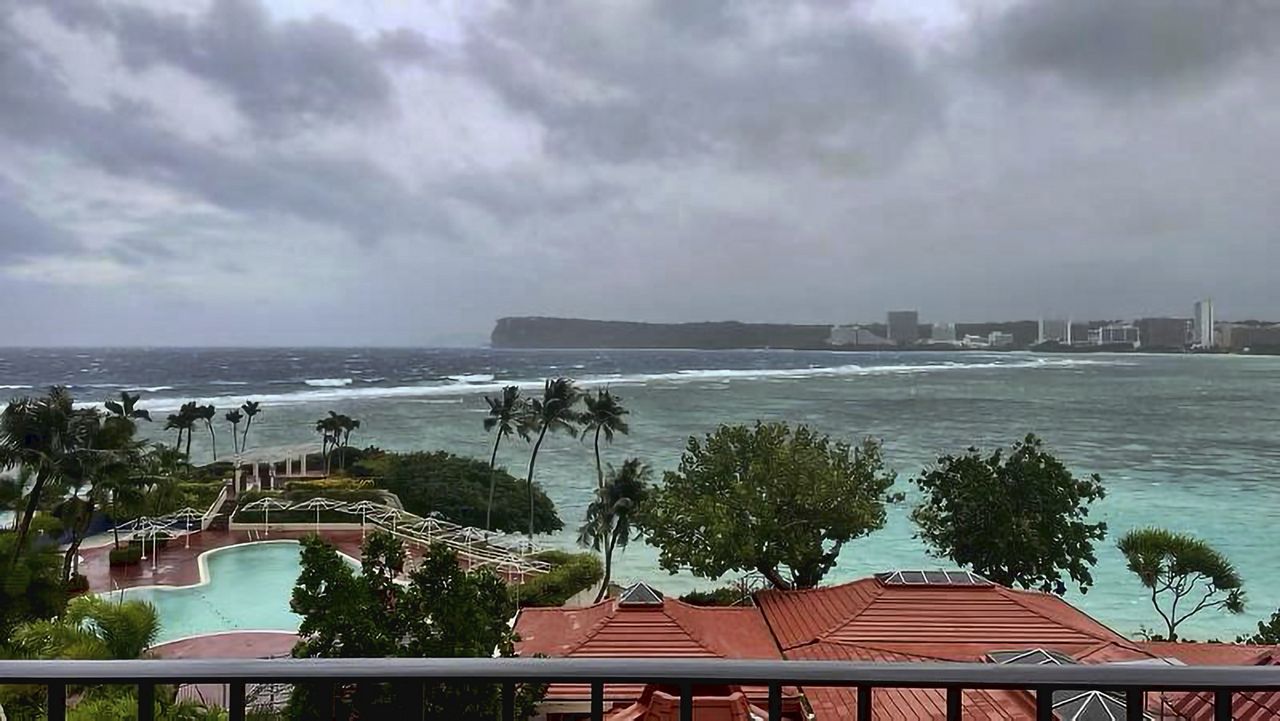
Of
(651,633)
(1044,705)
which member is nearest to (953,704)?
(1044,705)

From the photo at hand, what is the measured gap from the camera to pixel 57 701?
0.95 m

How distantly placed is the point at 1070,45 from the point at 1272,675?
16.4m

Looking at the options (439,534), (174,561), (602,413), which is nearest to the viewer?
(174,561)

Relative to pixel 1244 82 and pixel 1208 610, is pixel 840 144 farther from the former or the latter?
pixel 1208 610

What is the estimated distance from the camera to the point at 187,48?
47.2 ft

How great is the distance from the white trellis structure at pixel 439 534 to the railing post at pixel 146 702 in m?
12.5

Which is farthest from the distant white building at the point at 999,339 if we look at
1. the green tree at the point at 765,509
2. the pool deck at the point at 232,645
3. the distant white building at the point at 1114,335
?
the pool deck at the point at 232,645

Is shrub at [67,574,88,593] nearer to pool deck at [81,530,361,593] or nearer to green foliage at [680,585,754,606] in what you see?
pool deck at [81,530,361,593]

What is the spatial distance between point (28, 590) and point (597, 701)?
411 inches

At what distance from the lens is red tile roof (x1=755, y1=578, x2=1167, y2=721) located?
6.15 meters

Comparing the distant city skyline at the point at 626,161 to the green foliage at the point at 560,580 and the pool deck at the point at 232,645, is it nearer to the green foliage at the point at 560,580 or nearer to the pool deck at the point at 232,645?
the pool deck at the point at 232,645

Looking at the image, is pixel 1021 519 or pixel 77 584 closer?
pixel 1021 519

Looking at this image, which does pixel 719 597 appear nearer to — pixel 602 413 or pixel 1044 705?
pixel 602 413

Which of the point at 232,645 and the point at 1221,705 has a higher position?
the point at 1221,705
